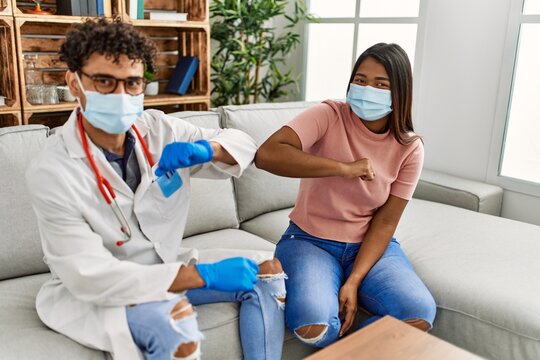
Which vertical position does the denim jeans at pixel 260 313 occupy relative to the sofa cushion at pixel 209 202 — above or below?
below

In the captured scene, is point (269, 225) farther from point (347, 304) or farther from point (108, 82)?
point (108, 82)

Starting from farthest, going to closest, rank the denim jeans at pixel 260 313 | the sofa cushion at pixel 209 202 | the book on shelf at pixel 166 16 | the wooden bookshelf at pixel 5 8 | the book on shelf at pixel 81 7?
the book on shelf at pixel 166 16 < the book on shelf at pixel 81 7 < the wooden bookshelf at pixel 5 8 < the sofa cushion at pixel 209 202 < the denim jeans at pixel 260 313

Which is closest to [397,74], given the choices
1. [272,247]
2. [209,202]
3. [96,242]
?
[272,247]

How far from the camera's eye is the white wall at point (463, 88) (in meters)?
2.58

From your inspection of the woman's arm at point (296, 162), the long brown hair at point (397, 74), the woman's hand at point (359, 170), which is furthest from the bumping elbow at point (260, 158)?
Answer: the long brown hair at point (397, 74)

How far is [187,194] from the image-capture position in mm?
1533

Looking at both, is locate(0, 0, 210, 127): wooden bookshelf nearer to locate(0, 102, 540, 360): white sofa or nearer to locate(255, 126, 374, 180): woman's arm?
locate(0, 102, 540, 360): white sofa

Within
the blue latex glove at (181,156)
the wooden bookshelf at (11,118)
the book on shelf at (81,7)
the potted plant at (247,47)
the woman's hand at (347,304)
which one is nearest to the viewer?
the blue latex glove at (181,156)

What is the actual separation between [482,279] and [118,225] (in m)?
1.10

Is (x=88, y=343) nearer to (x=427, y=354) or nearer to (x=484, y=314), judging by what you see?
(x=427, y=354)

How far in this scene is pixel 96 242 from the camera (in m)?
1.25

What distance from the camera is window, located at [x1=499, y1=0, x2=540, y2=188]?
2.47 meters

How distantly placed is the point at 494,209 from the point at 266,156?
139 centimetres

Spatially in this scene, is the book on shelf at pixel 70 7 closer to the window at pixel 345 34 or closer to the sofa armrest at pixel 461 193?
the window at pixel 345 34
